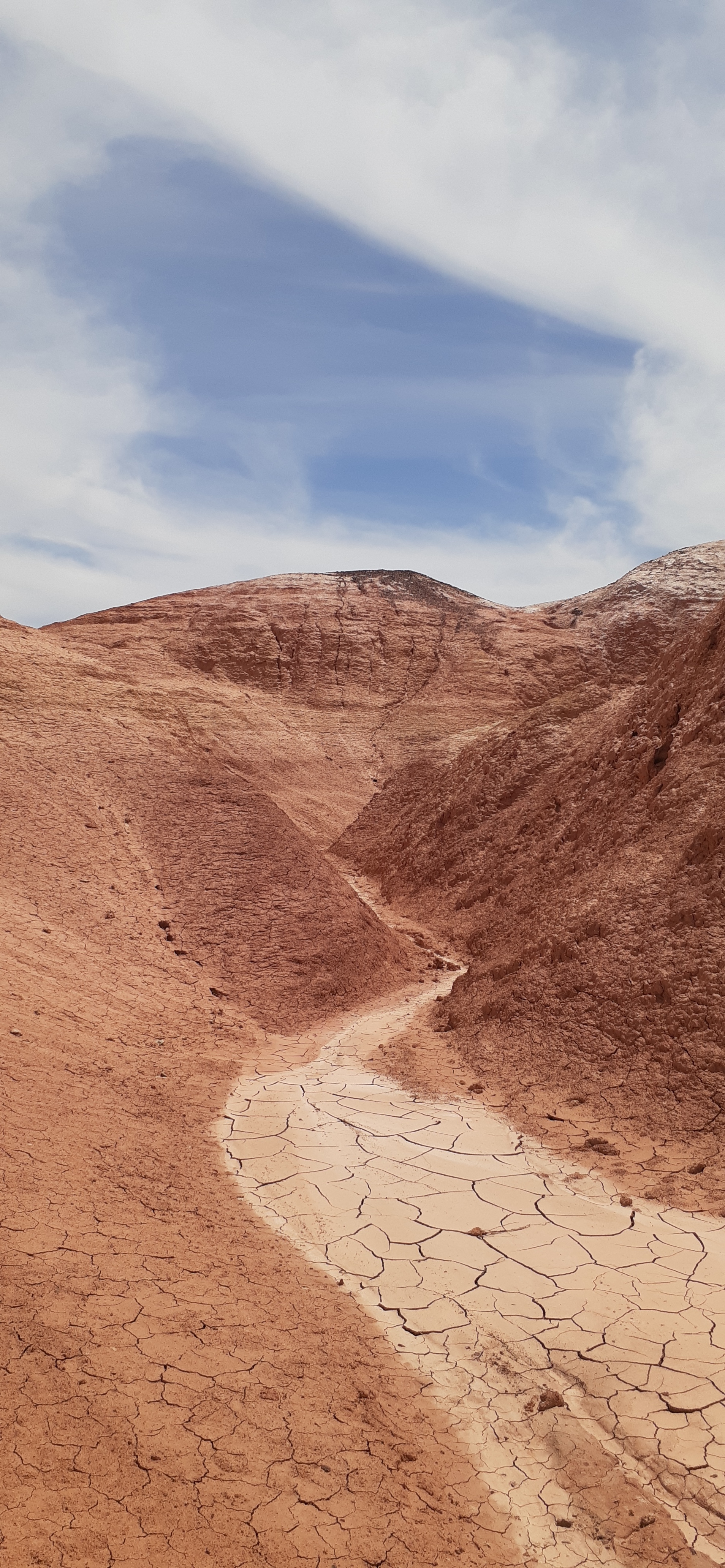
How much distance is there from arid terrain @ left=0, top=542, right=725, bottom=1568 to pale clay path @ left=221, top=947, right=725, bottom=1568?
20mm

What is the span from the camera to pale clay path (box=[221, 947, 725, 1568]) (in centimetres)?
328

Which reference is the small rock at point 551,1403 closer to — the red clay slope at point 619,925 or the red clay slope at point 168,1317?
the red clay slope at point 168,1317

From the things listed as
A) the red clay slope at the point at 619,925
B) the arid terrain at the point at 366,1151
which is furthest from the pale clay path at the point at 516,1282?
the red clay slope at the point at 619,925

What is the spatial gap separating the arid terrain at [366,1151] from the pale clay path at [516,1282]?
0.02m

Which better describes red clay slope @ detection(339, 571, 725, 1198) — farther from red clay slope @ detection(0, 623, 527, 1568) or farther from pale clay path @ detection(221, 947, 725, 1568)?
red clay slope @ detection(0, 623, 527, 1568)

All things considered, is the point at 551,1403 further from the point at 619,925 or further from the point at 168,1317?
the point at 619,925

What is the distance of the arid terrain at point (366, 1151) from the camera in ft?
10.1

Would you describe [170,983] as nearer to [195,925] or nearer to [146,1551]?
[195,925]

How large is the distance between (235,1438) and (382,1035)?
5850 millimetres

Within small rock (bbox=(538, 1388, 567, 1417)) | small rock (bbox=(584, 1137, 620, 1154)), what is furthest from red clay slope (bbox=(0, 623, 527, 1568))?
small rock (bbox=(584, 1137, 620, 1154))

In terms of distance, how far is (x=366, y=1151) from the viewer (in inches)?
239

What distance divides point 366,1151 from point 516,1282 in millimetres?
1771

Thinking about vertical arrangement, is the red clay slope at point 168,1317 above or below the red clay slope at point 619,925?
below

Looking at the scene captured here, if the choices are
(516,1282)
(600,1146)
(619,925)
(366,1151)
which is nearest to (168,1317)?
(516,1282)
